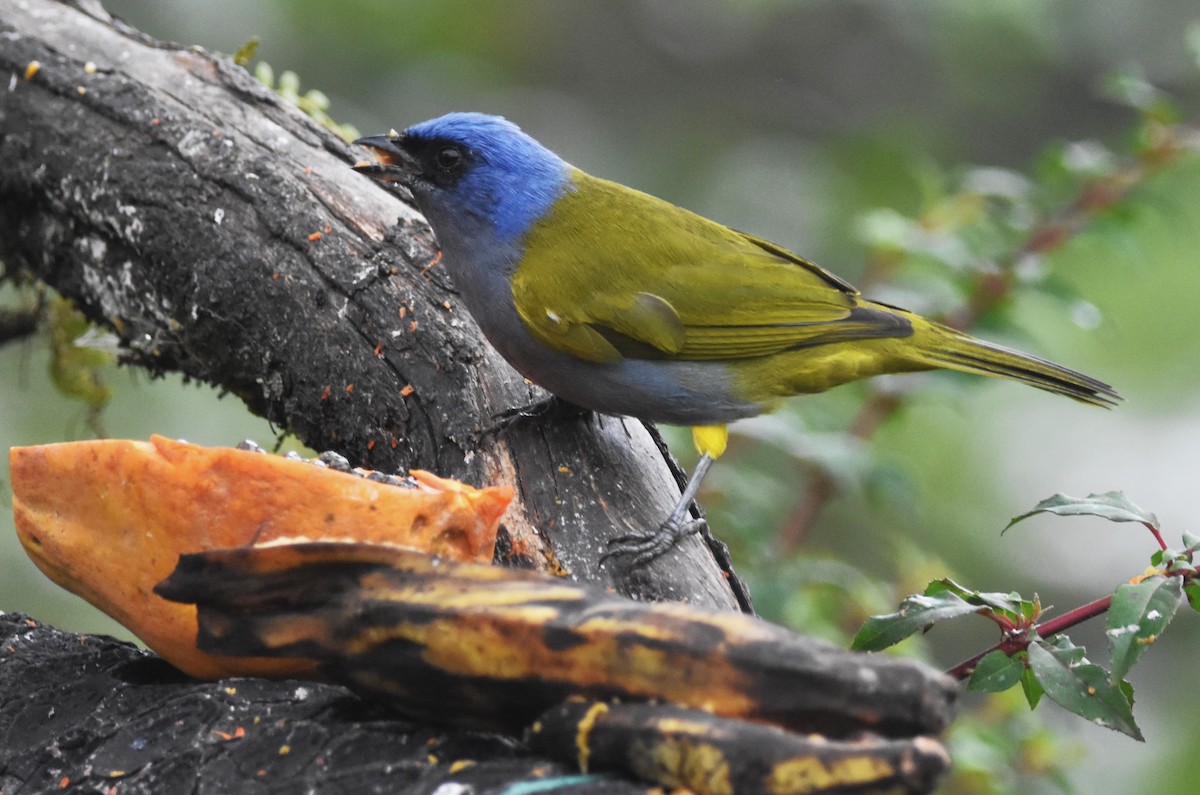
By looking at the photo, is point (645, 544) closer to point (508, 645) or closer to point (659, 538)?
point (659, 538)

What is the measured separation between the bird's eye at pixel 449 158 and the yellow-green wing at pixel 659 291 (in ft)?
0.95

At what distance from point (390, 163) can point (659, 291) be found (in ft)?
2.71

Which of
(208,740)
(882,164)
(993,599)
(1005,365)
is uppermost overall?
(882,164)

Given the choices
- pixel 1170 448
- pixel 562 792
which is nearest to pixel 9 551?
pixel 562 792

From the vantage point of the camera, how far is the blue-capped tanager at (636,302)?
332 centimetres

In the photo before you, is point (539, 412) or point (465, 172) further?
point (465, 172)

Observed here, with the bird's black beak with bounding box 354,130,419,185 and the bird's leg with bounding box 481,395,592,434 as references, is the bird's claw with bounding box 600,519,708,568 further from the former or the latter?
the bird's black beak with bounding box 354,130,419,185

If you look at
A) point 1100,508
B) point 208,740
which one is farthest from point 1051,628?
point 208,740

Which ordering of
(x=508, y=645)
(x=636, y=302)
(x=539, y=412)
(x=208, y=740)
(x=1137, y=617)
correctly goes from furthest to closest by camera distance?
(x=636, y=302) < (x=539, y=412) < (x=208, y=740) < (x=1137, y=617) < (x=508, y=645)

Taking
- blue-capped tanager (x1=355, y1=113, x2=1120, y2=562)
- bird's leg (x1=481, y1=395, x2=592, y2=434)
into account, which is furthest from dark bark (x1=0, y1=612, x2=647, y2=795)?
blue-capped tanager (x1=355, y1=113, x2=1120, y2=562)

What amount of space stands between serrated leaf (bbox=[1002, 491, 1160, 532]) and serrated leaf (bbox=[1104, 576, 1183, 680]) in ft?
0.46

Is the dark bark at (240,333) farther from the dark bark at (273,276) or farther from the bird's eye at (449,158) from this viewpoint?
the bird's eye at (449,158)

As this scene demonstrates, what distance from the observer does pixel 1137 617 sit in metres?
1.91

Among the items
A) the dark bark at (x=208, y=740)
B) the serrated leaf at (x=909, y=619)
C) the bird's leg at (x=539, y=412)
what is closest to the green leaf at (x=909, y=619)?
the serrated leaf at (x=909, y=619)
